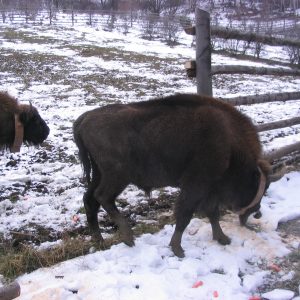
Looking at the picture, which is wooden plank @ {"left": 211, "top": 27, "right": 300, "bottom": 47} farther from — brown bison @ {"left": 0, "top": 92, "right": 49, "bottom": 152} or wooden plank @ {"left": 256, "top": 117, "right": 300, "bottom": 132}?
brown bison @ {"left": 0, "top": 92, "right": 49, "bottom": 152}

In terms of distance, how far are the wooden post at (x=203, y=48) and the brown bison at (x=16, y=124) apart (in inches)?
88.8

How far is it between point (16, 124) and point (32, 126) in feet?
1.16

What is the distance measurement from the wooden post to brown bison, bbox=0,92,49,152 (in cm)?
226

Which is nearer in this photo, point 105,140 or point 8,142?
point 105,140

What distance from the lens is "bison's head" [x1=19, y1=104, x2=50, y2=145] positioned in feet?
18.8

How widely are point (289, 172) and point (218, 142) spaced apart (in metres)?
2.63

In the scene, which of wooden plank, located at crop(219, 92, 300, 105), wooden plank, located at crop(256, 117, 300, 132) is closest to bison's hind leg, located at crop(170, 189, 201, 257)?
wooden plank, located at crop(219, 92, 300, 105)

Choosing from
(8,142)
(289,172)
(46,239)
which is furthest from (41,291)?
(289,172)

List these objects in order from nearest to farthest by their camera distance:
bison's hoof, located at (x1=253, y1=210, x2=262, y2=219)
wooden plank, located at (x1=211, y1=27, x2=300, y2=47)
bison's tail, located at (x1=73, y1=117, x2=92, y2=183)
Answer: bison's tail, located at (x1=73, y1=117, x2=92, y2=183) < bison's hoof, located at (x1=253, y1=210, x2=262, y2=219) < wooden plank, located at (x1=211, y1=27, x2=300, y2=47)

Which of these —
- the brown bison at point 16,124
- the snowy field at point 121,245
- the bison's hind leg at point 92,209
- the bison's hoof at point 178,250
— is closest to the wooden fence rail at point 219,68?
the snowy field at point 121,245

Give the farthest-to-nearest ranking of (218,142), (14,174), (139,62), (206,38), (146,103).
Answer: (139,62) < (14,174) < (206,38) < (146,103) < (218,142)

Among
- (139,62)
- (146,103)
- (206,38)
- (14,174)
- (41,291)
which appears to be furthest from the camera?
(139,62)

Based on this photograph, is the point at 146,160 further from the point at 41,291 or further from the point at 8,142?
the point at 8,142

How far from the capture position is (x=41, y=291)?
338cm
